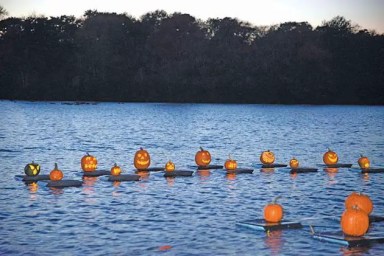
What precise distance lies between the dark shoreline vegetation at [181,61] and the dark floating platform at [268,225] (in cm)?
16236

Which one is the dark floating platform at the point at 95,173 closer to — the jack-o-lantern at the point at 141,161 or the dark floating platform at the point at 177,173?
the jack-o-lantern at the point at 141,161

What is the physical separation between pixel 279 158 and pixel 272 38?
148m

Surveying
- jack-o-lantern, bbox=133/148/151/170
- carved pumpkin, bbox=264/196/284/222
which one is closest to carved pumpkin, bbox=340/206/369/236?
carved pumpkin, bbox=264/196/284/222

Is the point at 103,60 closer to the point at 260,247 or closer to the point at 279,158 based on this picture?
the point at 279,158

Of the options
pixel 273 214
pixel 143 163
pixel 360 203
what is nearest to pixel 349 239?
pixel 273 214

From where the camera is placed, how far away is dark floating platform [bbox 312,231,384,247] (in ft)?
68.2

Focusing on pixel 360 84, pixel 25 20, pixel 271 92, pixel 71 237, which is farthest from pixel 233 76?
pixel 71 237

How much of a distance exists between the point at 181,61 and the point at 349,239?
17676cm

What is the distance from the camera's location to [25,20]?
181 meters

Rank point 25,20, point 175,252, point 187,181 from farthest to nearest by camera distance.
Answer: point 25,20
point 187,181
point 175,252

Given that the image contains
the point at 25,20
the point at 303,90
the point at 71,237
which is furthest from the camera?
the point at 303,90

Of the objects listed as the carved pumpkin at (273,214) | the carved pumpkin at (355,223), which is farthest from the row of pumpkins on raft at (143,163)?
the carved pumpkin at (355,223)

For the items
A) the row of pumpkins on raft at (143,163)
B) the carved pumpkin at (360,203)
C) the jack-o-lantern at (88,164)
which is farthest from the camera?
the jack-o-lantern at (88,164)

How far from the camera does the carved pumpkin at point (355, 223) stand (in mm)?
21203
